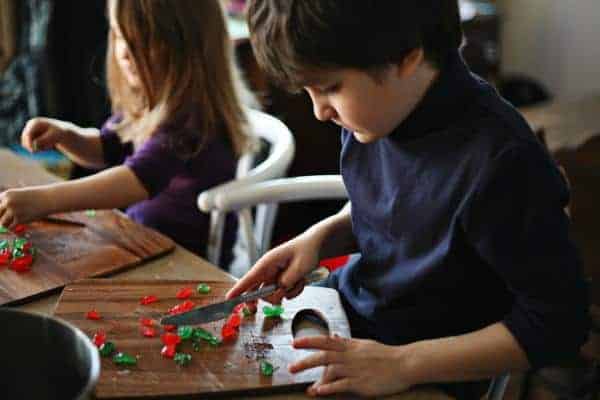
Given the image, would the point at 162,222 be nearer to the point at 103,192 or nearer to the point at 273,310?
the point at 103,192

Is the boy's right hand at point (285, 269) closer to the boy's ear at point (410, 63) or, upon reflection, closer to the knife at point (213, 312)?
the knife at point (213, 312)

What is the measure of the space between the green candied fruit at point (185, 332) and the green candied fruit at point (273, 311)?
96 mm

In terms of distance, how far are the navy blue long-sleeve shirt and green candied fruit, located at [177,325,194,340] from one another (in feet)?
0.84

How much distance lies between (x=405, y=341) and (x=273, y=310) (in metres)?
0.18

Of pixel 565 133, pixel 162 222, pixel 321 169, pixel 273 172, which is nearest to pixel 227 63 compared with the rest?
pixel 273 172

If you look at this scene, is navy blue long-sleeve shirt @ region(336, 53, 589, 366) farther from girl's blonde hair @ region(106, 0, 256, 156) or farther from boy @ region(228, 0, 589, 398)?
girl's blonde hair @ region(106, 0, 256, 156)

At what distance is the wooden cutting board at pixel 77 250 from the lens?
3.35ft

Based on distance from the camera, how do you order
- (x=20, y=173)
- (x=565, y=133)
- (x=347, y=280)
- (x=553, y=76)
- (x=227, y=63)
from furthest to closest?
(x=553, y=76), (x=565, y=133), (x=227, y=63), (x=20, y=173), (x=347, y=280)

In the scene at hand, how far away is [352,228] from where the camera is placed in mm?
1120

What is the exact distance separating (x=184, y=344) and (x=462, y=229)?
0.34 metres

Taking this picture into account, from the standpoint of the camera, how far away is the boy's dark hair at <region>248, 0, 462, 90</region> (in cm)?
80

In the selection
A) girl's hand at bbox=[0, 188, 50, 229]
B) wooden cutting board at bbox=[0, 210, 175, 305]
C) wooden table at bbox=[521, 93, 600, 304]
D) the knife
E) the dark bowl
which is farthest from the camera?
wooden table at bbox=[521, 93, 600, 304]

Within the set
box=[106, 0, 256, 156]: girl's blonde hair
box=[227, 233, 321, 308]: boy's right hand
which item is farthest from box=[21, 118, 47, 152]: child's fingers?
box=[227, 233, 321, 308]: boy's right hand

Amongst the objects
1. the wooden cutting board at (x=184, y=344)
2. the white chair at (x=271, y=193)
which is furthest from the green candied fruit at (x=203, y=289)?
the white chair at (x=271, y=193)
